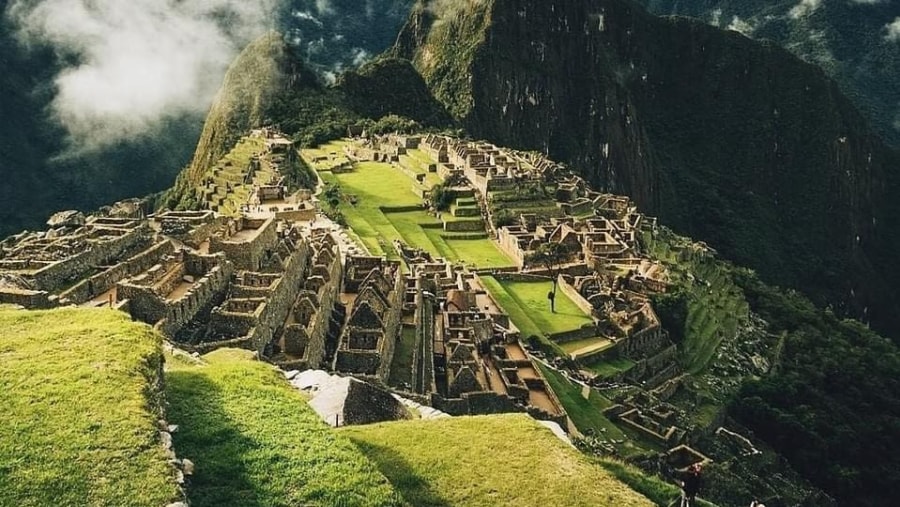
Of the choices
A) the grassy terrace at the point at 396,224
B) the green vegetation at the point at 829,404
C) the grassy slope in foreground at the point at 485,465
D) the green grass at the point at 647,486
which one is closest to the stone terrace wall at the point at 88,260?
the grassy slope in foreground at the point at 485,465

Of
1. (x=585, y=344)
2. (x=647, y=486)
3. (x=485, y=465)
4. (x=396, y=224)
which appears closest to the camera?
(x=485, y=465)

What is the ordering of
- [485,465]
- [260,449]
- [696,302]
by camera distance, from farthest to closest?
[696,302] → [485,465] → [260,449]

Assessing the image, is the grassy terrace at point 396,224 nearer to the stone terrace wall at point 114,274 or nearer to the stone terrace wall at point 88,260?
the stone terrace wall at point 88,260

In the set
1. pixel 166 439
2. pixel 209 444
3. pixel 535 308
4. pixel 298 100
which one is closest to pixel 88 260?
pixel 209 444

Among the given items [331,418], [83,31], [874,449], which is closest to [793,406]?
[874,449]

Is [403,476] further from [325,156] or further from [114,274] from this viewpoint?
[325,156]

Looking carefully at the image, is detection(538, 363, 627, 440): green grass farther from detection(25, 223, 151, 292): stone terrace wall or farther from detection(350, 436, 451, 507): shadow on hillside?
detection(350, 436, 451, 507): shadow on hillside
